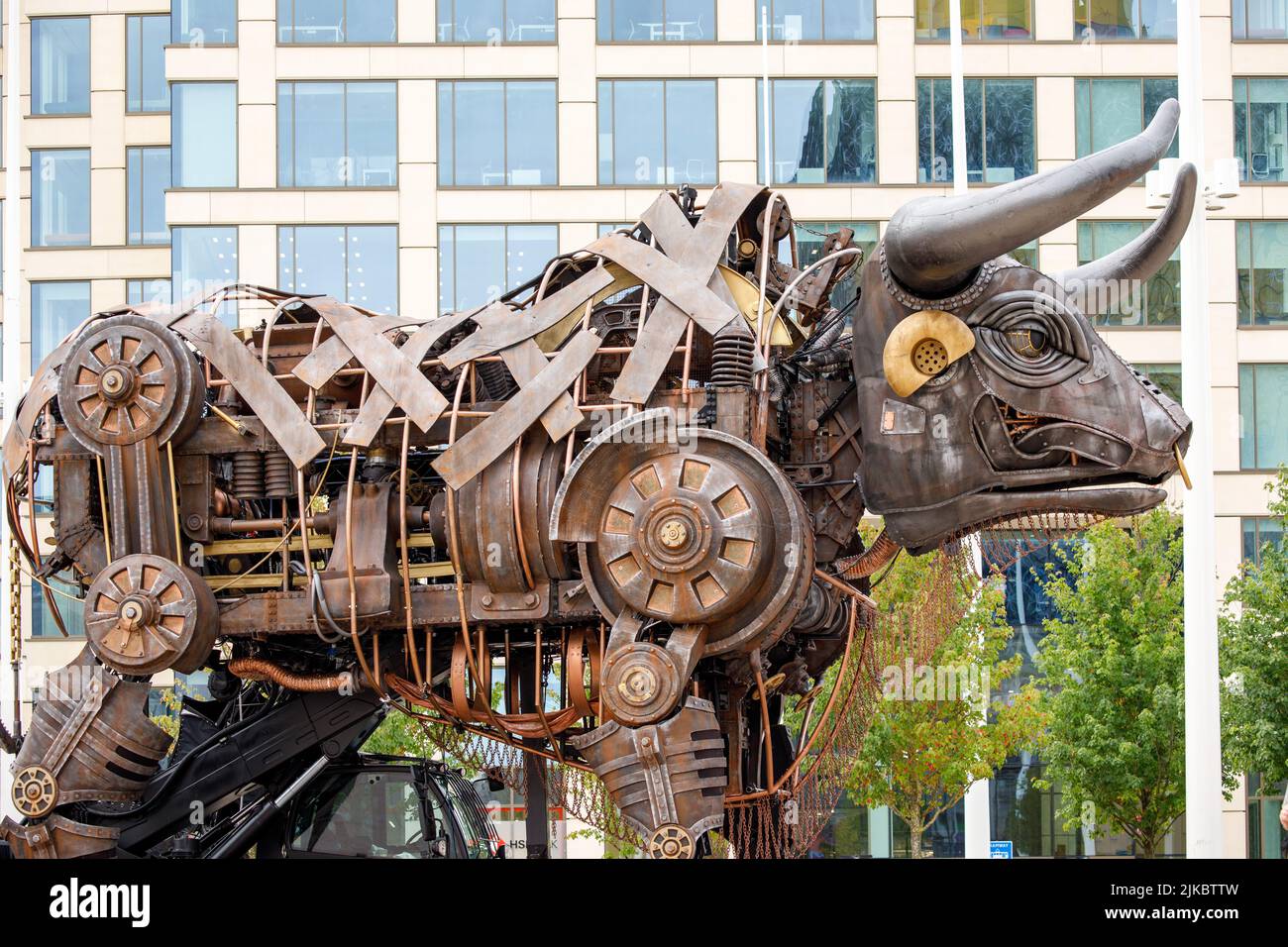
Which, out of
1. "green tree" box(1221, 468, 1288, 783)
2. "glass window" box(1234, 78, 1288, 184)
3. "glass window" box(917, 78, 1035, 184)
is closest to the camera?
"green tree" box(1221, 468, 1288, 783)

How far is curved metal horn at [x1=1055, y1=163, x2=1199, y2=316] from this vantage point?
448 inches

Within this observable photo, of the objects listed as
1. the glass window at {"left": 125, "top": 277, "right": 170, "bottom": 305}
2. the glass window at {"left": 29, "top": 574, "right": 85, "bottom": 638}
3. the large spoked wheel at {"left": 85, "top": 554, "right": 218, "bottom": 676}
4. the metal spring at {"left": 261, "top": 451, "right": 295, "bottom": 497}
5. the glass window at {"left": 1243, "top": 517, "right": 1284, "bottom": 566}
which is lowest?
the glass window at {"left": 29, "top": 574, "right": 85, "bottom": 638}

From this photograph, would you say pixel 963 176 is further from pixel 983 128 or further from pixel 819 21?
pixel 819 21

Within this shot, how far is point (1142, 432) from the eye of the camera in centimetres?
1118

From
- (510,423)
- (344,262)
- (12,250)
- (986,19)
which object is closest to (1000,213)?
(510,423)

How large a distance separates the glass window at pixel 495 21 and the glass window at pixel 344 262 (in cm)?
465

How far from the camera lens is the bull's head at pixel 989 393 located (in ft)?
36.8

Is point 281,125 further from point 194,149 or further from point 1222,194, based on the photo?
point 1222,194

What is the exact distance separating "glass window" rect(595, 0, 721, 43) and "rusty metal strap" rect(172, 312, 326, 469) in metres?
27.1

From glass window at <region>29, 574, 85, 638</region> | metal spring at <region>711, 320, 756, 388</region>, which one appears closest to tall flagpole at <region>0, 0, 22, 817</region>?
glass window at <region>29, 574, 85, 638</region>

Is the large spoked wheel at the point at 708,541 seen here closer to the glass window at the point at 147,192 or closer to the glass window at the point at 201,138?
the glass window at the point at 201,138

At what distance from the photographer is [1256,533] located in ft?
123

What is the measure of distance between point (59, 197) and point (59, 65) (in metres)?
3.51

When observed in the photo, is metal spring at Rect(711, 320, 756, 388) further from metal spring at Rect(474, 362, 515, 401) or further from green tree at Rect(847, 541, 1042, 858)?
green tree at Rect(847, 541, 1042, 858)
